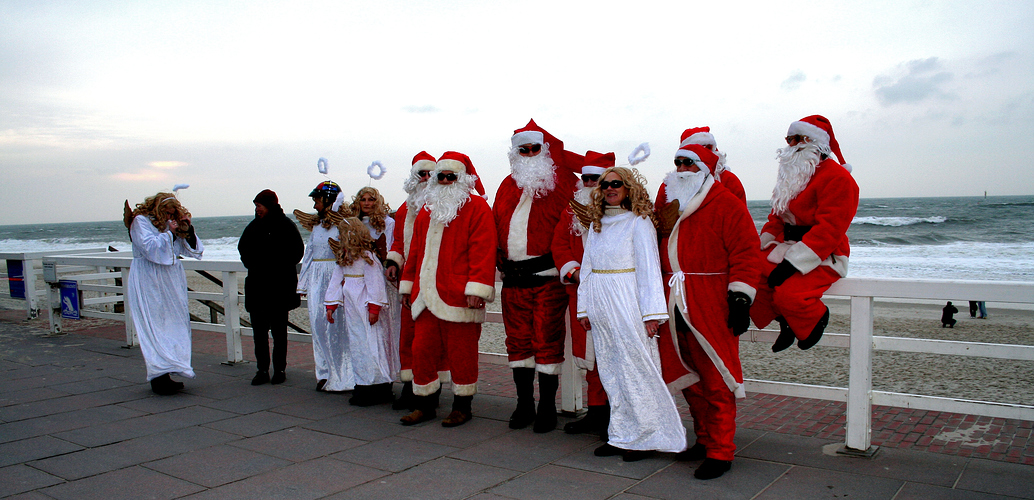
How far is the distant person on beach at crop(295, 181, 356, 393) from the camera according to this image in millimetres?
5516

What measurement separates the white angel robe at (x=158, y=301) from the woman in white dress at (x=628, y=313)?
365cm

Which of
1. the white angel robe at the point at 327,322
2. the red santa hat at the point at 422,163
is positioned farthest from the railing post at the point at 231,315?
the red santa hat at the point at 422,163

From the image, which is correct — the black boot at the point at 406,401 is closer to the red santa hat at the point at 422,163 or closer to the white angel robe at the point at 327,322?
the white angel robe at the point at 327,322

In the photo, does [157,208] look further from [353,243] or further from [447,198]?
[447,198]

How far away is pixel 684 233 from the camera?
12.2 ft

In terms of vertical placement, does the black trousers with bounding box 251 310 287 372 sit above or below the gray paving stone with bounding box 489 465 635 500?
above

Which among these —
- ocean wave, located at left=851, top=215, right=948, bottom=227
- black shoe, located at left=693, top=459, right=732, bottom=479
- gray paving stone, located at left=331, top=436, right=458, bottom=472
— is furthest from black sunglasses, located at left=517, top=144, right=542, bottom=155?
ocean wave, located at left=851, top=215, right=948, bottom=227

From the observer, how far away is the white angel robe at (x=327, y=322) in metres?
5.52

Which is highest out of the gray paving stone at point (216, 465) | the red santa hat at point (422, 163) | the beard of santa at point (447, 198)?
the red santa hat at point (422, 163)

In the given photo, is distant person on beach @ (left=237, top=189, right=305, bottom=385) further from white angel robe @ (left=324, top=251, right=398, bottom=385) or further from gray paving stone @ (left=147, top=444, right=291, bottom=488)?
gray paving stone @ (left=147, top=444, right=291, bottom=488)

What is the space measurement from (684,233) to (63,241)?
55.6 m

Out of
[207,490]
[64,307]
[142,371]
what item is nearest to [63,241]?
[64,307]

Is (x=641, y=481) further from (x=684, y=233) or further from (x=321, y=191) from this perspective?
(x=321, y=191)

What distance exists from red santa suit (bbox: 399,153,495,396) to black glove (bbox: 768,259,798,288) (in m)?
1.77
